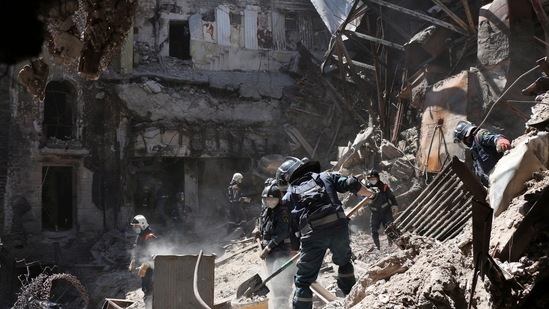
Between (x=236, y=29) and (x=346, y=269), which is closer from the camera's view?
(x=346, y=269)

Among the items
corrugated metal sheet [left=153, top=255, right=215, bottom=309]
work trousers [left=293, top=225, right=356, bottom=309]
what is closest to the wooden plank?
work trousers [left=293, top=225, right=356, bottom=309]

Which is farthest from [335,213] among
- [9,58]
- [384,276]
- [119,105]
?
[119,105]

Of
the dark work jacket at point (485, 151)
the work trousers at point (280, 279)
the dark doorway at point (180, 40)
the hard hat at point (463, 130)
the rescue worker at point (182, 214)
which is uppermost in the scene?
the dark doorway at point (180, 40)

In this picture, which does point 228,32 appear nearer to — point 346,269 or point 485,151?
point 485,151

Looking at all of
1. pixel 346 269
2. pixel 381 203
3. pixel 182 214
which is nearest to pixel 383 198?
pixel 381 203

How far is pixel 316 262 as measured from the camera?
5.68 metres

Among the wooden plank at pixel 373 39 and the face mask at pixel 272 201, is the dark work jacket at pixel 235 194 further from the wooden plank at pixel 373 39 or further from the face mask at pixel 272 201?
the face mask at pixel 272 201

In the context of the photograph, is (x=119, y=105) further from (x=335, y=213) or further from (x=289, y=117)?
(x=335, y=213)

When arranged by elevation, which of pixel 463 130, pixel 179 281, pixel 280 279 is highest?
pixel 463 130

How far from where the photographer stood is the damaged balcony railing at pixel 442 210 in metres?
5.60

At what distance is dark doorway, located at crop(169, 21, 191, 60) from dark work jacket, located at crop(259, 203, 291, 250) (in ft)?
44.4

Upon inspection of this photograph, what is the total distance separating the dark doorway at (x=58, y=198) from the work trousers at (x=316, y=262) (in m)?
13.5

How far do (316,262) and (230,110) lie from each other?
1372cm

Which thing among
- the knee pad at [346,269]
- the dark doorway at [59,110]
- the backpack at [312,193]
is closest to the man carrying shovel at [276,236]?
the backpack at [312,193]
